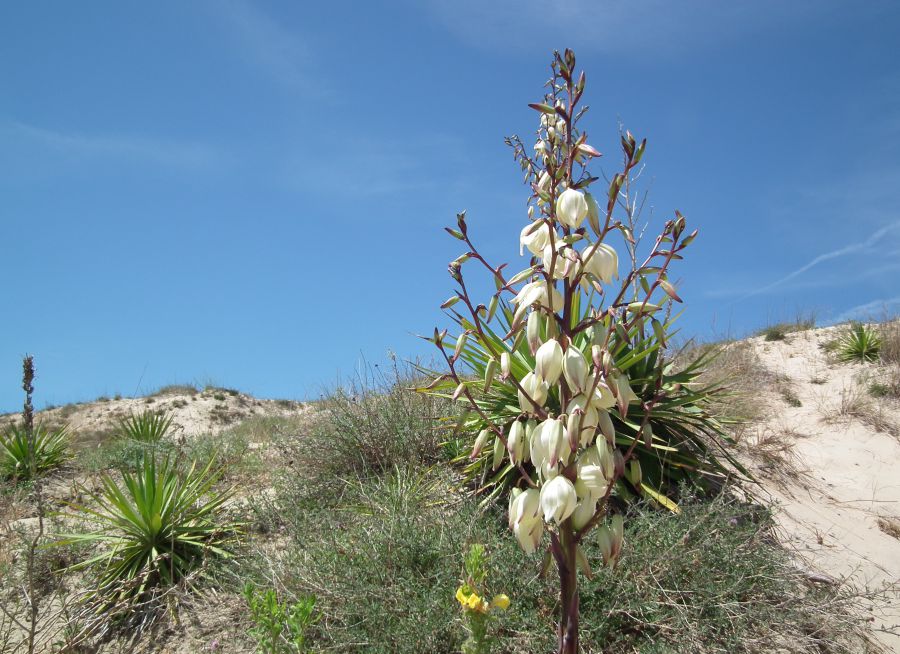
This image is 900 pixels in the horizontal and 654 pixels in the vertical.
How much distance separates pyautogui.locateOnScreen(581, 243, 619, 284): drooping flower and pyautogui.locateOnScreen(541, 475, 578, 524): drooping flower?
63cm

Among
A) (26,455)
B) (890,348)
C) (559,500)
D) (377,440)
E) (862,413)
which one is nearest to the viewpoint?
(559,500)

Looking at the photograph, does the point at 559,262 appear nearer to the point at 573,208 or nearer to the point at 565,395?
the point at 573,208

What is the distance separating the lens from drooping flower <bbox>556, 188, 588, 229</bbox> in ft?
5.83

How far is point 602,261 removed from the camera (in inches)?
70.4

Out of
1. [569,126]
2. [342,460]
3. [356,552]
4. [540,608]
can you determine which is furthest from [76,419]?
[569,126]

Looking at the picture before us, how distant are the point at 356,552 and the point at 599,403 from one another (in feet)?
6.89

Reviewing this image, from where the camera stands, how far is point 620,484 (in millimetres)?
3822

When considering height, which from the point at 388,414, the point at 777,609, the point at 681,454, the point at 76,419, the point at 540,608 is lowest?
the point at 777,609

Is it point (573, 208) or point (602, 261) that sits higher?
point (573, 208)

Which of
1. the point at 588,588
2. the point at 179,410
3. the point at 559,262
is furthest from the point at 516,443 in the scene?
the point at 179,410

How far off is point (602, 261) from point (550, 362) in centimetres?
36

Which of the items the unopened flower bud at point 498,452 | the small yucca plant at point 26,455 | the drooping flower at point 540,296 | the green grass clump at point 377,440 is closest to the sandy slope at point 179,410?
the small yucca plant at point 26,455

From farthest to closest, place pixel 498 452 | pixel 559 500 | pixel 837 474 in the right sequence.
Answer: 1. pixel 837 474
2. pixel 498 452
3. pixel 559 500

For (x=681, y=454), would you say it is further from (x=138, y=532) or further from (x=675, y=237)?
(x=138, y=532)
